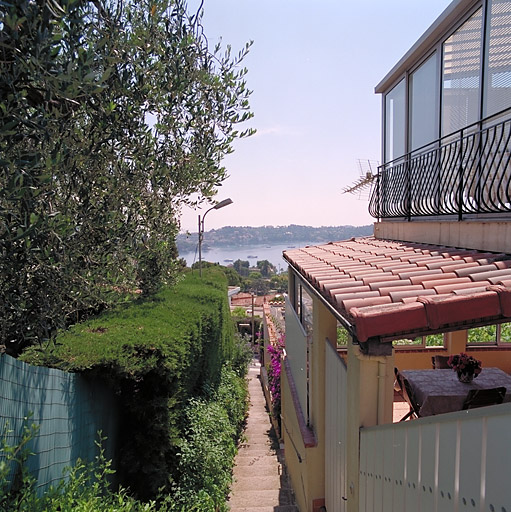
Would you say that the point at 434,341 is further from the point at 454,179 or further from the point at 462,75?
the point at 462,75

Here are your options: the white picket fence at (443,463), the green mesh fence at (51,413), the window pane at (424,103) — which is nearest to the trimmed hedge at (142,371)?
the green mesh fence at (51,413)

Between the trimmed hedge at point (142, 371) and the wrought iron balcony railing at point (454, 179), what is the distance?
13.5ft

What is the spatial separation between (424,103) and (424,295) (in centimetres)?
614

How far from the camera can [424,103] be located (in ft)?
24.8

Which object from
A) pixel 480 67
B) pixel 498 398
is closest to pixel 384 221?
pixel 480 67

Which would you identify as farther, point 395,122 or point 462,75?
point 395,122

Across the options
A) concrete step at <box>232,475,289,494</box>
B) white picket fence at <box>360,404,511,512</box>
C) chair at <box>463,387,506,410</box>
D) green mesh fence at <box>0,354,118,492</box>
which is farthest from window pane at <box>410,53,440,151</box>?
concrete step at <box>232,475,289,494</box>

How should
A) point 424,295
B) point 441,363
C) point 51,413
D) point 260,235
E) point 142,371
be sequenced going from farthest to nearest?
point 260,235
point 441,363
point 142,371
point 51,413
point 424,295

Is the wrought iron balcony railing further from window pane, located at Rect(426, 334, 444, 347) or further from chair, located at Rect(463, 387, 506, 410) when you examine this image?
window pane, located at Rect(426, 334, 444, 347)

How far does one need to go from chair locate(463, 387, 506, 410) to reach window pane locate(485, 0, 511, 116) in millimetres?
3604

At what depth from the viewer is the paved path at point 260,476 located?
677 cm

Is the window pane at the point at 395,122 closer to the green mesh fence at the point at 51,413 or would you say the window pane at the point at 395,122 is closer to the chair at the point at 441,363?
the chair at the point at 441,363

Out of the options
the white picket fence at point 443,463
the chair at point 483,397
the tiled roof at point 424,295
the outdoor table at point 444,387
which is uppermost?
the tiled roof at point 424,295

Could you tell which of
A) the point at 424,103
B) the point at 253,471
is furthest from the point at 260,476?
the point at 424,103
